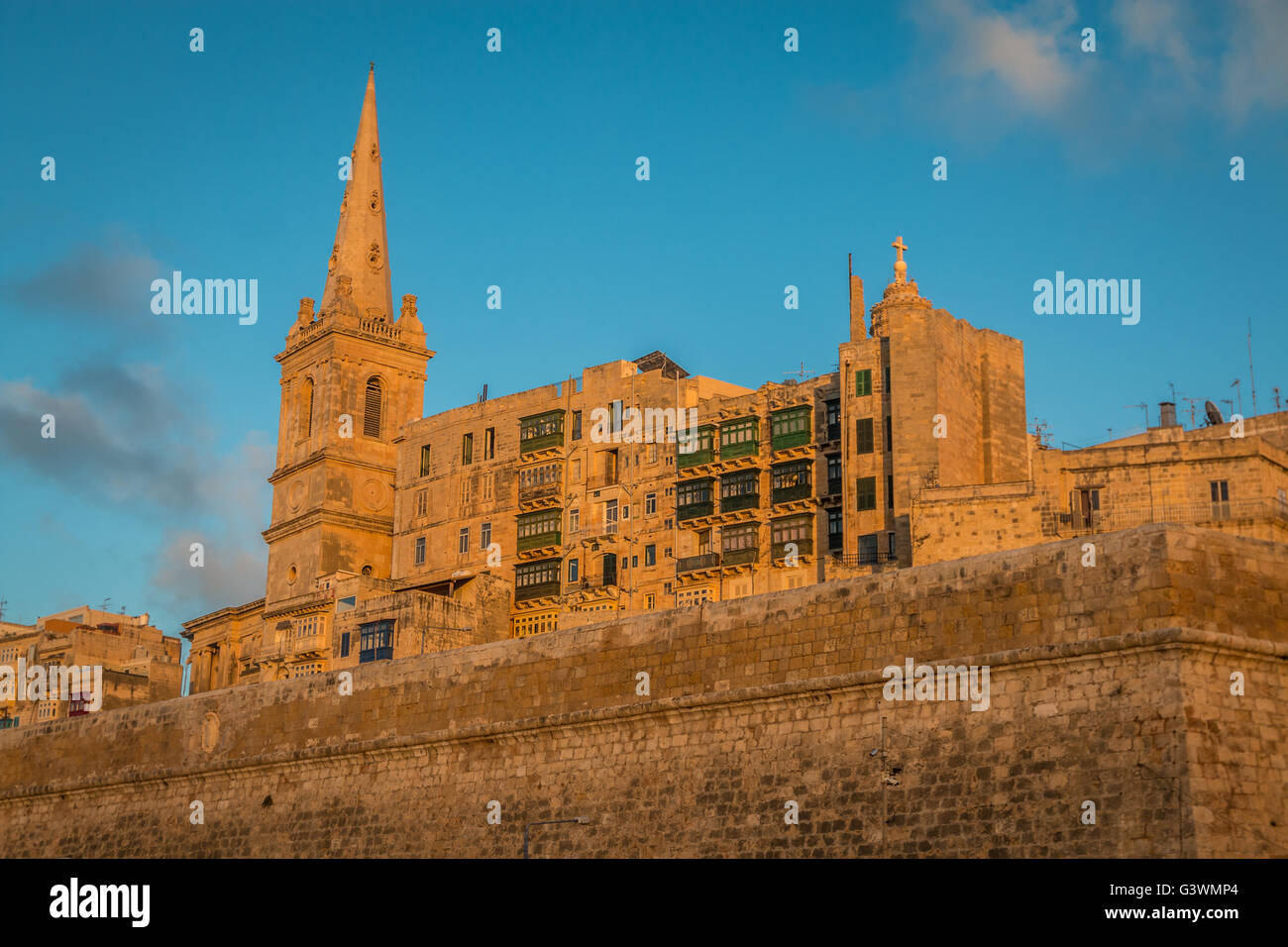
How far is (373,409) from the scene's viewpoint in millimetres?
60031

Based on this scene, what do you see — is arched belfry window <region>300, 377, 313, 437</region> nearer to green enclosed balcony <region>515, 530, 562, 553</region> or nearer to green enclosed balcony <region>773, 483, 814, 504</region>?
green enclosed balcony <region>515, 530, 562, 553</region>

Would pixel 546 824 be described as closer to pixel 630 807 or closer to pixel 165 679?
pixel 630 807

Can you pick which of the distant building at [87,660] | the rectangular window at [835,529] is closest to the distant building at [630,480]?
the rectangular window at [835,529]

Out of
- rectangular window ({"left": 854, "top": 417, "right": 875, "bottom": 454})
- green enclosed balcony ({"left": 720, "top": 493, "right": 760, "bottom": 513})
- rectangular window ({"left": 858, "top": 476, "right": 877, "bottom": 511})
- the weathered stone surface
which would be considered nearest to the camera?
the weathered stone surface

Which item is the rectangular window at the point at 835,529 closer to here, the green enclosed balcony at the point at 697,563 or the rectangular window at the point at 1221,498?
the green enclosed balcony at the point at 697,563

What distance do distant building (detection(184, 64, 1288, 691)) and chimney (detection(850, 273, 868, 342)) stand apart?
0.08 m

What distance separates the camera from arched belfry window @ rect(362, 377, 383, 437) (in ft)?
195

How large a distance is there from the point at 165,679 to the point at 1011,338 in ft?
111

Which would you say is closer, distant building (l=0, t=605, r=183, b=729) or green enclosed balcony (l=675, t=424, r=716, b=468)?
green enclosed balcony (l=675, t=424, r=716, b=468)

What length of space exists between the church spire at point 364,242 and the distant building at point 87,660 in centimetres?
1511

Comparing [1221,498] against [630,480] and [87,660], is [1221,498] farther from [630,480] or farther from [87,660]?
[87,660]

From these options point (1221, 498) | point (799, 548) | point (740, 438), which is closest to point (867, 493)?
point (799, 548)

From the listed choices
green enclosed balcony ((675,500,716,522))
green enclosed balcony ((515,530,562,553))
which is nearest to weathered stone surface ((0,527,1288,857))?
green enclosed balcony ((675,500,716,522))

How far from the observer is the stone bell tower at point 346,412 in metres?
57.6
